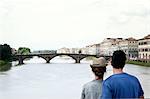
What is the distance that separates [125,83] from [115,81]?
0.15 feet

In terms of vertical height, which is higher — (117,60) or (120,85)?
(117,60)

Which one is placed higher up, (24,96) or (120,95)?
(120,95)

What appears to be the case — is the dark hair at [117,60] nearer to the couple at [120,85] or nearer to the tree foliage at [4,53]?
the couple at [120,85]

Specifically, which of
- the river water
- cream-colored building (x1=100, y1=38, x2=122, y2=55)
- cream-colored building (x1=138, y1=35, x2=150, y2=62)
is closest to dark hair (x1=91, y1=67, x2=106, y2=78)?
the river water

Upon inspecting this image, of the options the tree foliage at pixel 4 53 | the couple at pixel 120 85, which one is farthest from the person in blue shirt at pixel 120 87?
the tree foliage at pixel 4 53

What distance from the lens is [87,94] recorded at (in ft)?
6.48

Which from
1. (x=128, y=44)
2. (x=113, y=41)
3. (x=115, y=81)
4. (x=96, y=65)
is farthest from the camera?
(x=113, y=41)

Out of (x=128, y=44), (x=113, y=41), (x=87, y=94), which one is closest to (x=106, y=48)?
(x=113, y=41)

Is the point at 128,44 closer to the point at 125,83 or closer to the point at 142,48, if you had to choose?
the point at 142,48

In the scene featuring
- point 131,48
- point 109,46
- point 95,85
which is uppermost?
point 109,46

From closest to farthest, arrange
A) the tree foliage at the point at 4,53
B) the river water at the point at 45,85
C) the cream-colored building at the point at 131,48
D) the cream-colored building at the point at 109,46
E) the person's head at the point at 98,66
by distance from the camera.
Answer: the person's head at the point at 98,66, the river water at the point at 45,85, the tree foliage at the point at 4,53, the cream-colored building at the point at 131,48, the cream-colored building at the point at 109,46

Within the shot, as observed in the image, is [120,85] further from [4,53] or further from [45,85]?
[4,53]

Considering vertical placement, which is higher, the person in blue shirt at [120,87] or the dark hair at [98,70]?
the dark hair at [98,70]

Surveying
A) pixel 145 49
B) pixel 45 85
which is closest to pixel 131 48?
pixel 145 49
